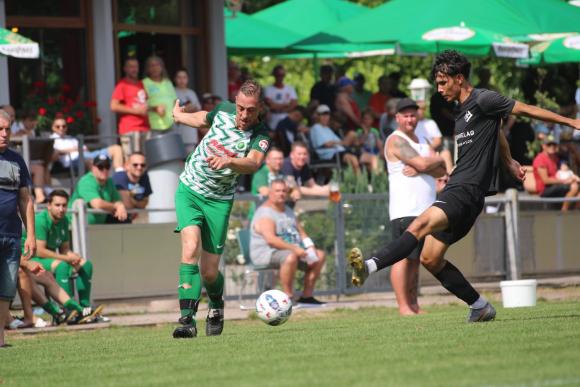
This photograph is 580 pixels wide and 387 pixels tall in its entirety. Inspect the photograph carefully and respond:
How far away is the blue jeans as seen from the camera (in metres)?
11.8

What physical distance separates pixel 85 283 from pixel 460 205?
6325 mm

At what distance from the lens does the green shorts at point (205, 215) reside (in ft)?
37.8

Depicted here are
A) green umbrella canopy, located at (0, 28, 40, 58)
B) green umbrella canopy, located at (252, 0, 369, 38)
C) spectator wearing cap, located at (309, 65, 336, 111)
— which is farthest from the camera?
green umbrella canopy, located at (252, 0, 369, 38)

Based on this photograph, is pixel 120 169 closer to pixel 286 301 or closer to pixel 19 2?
pixel 19 2

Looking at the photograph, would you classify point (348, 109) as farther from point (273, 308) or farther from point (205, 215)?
point (205, 215)

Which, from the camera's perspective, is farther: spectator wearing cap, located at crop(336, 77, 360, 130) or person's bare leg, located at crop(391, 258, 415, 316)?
spectator wearing cap, located at crop(336, 77, 360, 130)

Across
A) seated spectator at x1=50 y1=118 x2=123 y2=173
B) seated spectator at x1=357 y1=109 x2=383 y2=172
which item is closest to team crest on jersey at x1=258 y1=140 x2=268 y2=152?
seated spectator at x1=50 y1=118 x2=123 y2=173

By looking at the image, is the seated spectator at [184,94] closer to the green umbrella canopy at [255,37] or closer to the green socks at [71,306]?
the green umbrella canopy at [255,37]

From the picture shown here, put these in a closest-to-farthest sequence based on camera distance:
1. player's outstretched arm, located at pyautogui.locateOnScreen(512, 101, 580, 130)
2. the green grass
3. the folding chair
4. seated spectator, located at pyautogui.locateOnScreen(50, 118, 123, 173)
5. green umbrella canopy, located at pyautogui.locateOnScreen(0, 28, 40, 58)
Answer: the green grass → player's outstretched arm, located at pyautogui.locateOnScreen(512, 101, 580, 130) → green umbrella canopy, located at pyautogui.locateOnScreen(0, 28, 40, 58) → the folding chair → seated spectator, located at pyautogui.locateOnScreen(50, 118, 123, 173)

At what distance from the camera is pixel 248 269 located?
1748 cm

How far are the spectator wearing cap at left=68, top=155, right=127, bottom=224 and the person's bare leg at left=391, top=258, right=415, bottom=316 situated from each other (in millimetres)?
4097

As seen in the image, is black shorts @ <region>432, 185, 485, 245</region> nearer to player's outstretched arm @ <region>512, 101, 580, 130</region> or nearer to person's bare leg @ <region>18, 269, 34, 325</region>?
player's outstretched arm @ <region>512, 101, 580, 130</region>

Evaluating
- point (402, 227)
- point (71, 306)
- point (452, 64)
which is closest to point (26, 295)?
point (71, 306)

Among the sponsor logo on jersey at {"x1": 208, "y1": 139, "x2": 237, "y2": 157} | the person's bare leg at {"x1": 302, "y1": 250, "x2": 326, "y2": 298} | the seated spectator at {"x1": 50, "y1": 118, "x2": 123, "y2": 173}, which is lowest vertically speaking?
the person's bare leg at {"x1": 302, "y1": 250, "x2": 326, "y2": 298}
